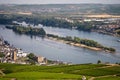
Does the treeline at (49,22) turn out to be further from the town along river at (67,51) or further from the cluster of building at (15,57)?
the cluster of building at (15,57)

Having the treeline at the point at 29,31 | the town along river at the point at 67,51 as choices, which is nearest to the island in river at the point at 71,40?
the treeline at the point at 29,31

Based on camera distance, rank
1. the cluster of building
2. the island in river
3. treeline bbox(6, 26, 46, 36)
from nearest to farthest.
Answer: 1. the cluster of building
2. the island in river
3. treeline bbox(6, 26, 46, 36)

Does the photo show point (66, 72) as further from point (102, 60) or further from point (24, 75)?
point (102, 60)

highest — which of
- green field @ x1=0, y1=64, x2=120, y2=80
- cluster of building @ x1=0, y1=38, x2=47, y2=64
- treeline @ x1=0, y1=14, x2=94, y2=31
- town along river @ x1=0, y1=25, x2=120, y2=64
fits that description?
green field @ x1=0, y1=64, x2=120, y2=80

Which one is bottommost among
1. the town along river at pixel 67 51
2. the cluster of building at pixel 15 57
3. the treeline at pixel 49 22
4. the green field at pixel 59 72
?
the treeline at pixel 49 22

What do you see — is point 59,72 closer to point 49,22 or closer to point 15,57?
point 15,57

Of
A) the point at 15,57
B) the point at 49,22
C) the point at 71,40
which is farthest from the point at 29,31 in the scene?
the point at 15,57

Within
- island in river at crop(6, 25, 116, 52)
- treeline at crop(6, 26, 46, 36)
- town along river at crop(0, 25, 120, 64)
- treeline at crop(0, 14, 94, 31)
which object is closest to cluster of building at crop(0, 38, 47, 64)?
town along river at crop(0, 25, 120, 64)

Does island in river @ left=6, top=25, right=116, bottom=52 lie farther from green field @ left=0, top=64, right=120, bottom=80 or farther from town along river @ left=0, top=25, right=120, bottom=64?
green field @ left=0, top=64, right=120, bottom=80
